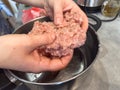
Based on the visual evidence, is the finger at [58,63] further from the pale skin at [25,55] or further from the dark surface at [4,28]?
the dark surface at [4,28]

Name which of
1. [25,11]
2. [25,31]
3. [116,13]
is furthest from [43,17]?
[116,13]

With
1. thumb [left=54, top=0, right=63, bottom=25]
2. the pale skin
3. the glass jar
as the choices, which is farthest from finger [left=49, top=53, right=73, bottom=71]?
the glass jar

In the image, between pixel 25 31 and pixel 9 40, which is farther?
pixel 25 31

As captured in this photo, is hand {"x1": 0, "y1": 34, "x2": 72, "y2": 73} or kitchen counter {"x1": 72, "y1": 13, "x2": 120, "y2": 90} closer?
hand {"x1": 0, "y1": 34, "x2": 72, "y2": 73}

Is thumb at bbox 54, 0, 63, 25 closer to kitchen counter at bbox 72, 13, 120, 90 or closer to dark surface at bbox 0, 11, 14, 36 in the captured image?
kitchen counter at bbox 72, 13, 120, 90

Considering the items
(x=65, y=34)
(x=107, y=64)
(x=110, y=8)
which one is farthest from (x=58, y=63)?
(x=110, y=8)

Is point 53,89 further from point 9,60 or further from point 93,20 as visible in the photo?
point 93,20

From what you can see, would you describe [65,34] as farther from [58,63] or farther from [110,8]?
[110,8]
